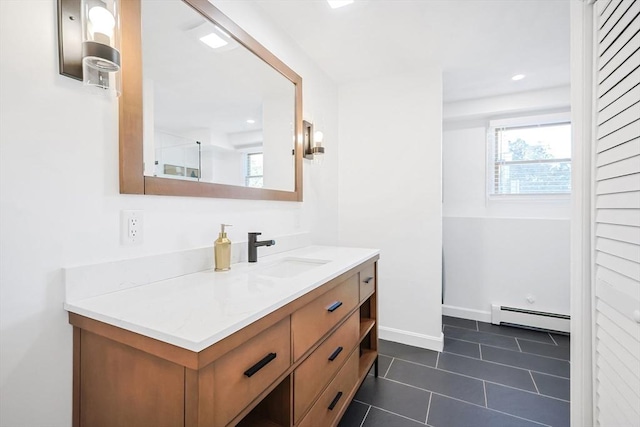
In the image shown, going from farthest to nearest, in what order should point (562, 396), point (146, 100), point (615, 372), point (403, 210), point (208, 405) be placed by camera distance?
point (403, 210) < point (562, 396) < point (146, 100) < point (615, 372) < point (208, 405)

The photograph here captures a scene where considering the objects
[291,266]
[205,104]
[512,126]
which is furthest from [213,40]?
[512,126]

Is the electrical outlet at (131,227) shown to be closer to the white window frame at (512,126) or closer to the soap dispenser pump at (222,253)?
the soap dispenser pump at (222,253)

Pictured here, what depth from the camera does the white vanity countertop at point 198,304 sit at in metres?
0.69

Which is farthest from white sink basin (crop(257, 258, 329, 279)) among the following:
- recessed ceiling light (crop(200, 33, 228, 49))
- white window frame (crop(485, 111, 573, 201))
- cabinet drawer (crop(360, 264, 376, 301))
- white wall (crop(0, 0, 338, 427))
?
white window frame (crop(485, 111, 573, 201))

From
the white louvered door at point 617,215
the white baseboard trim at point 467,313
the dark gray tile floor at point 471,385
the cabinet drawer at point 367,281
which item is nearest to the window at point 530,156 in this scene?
the white baseboard trim at point 467,313

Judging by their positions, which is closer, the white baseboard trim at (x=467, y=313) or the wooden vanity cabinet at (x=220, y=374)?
the wooden vanity cabinet at (x=220, y=374)

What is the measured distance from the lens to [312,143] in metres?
2.25

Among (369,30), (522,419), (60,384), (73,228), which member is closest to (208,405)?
(60,384)

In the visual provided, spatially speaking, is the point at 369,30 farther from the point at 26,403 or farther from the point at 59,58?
the point at 26,403

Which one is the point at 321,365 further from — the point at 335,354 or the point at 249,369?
the point at 249,369

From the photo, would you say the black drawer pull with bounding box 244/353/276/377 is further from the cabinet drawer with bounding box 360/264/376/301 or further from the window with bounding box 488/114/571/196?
the window with bounding box 488/114/571/196

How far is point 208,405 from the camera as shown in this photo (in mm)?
672

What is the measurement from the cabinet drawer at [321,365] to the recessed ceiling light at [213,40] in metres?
1.49

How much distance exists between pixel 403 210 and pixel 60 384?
2.37 meters
